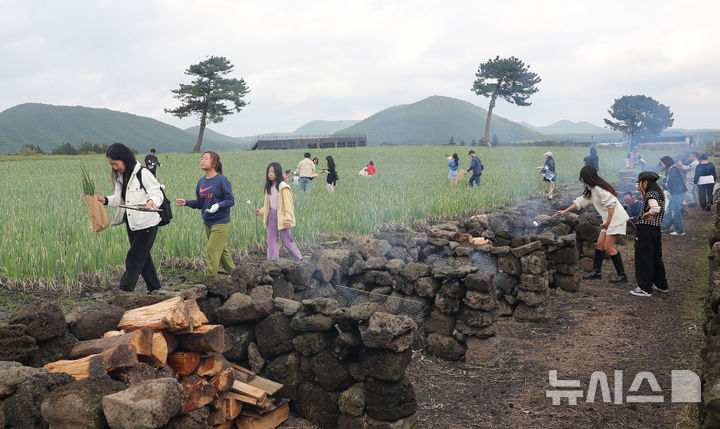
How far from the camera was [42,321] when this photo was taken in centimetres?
352

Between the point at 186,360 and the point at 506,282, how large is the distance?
197 inches

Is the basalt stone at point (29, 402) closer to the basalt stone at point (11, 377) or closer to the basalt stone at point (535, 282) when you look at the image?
the basalt stone at point (11, 377)

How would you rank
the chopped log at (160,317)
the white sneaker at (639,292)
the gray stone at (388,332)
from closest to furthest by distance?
the chopped log at (160,317) < the gray stone at (388,332) < the white sneaker at (639,292)

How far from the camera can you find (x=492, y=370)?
5445mm

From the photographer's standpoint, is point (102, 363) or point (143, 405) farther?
point (102, 363)

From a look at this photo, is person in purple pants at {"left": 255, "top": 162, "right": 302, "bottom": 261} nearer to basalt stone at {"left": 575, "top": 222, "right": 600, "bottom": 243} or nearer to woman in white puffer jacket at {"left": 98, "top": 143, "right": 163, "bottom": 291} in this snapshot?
woman in white puffer jacket at {"left": 98, "top": 143, "right": 163, "bottom": 291}

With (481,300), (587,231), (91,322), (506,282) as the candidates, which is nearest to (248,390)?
(91,322)

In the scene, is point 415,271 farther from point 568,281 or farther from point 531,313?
point 568,281

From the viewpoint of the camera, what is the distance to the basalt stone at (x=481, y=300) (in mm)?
5562

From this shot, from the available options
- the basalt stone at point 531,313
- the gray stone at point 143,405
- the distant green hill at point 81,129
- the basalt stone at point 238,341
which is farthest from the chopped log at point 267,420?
the distant green hill at point 81,129

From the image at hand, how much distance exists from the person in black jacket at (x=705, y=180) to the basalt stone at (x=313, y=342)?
15.7 meters

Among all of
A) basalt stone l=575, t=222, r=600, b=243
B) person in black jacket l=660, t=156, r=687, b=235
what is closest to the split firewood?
basalt stone l=575, t=222, r=600, b=243

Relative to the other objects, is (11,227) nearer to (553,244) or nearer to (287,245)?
(287,245)

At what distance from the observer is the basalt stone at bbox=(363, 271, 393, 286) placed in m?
6.71
